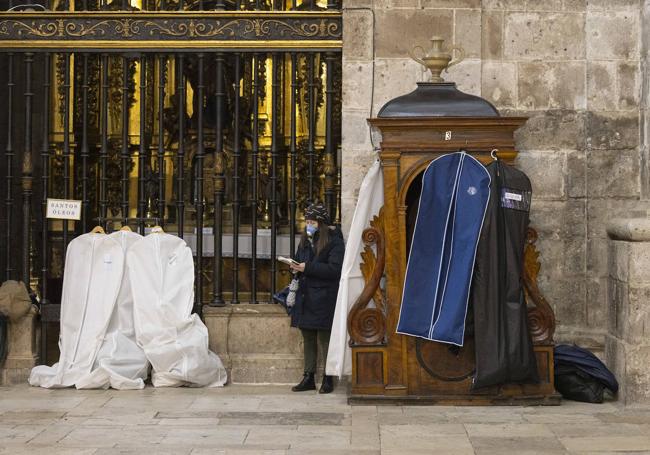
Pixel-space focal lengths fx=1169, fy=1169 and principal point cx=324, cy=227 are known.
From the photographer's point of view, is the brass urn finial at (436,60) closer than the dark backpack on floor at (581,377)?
No

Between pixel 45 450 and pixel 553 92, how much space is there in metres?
5.34

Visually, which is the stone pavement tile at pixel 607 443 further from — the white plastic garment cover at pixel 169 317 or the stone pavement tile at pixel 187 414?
the white plastic garment cover at pixel 169 317

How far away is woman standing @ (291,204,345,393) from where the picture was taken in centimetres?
987

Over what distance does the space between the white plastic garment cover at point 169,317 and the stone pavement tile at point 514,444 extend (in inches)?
119

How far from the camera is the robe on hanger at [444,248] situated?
29.5 feet

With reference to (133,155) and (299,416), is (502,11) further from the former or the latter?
(133,155)

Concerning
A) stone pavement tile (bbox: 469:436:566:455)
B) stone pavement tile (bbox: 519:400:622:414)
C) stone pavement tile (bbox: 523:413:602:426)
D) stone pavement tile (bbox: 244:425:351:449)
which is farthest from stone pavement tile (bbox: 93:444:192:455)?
stone pavement tile (bbox: 519:400:622:414)

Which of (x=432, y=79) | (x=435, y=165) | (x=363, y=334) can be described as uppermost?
(x=432, y=79)

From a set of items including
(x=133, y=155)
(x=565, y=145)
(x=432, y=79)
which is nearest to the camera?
(x=432, y=79)

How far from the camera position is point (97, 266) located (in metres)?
10.4

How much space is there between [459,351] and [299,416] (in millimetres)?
1374

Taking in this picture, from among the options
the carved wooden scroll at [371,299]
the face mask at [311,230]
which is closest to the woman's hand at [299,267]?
the face mask at [311,230]

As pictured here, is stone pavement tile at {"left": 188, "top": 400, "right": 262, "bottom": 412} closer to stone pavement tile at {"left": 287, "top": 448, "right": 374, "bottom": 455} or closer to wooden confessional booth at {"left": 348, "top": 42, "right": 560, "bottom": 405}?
wooden confessional booth at {"left": 348, "top": 42, "right": 560, "bottom": 405}

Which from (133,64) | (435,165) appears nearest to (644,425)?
(435,165)
